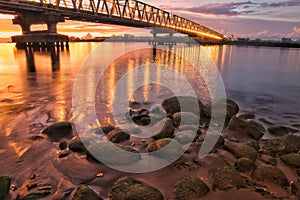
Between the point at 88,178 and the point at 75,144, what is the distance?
1.41m

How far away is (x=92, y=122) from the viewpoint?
25.3ft

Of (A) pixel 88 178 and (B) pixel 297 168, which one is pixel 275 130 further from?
(A) pixel 88 178

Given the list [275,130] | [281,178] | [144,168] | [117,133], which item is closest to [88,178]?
[144,168]

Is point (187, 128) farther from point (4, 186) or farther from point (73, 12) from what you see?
point (73, 12)

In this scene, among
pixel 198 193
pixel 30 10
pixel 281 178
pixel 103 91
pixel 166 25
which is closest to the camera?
pixel 198 193

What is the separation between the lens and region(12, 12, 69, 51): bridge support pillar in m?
54.6

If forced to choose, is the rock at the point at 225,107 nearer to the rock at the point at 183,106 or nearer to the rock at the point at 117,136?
the rock at the point at 183,106

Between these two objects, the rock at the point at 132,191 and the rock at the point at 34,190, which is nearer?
the rock at the point at 132,191

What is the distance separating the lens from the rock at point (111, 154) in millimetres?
5061

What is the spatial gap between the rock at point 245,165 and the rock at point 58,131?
16.0 ft

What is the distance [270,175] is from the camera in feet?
14.5

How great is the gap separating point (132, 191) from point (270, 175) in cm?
298

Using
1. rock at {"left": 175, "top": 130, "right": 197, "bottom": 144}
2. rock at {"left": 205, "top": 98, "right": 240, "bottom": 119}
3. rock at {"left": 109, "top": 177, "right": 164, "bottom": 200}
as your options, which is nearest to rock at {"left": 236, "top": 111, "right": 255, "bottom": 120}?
rock at {"left": 205, "top": 98, "right": 240, "bottom": 119}

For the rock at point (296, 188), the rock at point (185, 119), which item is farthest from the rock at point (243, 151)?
the rock at point (185, 119)
